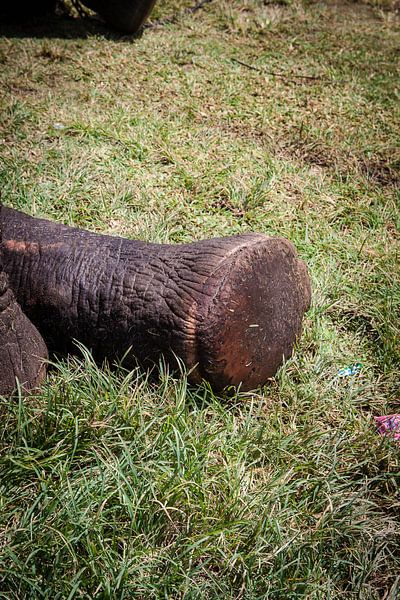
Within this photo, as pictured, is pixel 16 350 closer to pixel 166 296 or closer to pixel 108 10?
pixel 166 296

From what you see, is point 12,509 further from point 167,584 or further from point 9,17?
point 9,17

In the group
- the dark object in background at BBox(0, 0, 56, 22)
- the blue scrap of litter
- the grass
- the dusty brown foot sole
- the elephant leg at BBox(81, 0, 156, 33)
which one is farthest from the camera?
the dark object in background at BBox(0, 0, 56, 22)

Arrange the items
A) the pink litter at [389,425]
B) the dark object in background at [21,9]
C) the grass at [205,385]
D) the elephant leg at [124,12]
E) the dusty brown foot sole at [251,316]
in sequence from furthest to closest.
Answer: the dark object in background at [21,9] < the elephant leg at [124,12] < the pink litter at [389,425] < the dusty brown foot sole at [251,316] < the grass at [205,385]

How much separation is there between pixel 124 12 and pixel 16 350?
4.18m

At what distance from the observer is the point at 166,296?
6.01ft

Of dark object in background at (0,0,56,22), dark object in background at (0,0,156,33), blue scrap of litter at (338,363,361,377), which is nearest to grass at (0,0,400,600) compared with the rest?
blue scrap of litter at (338,363,361,377)

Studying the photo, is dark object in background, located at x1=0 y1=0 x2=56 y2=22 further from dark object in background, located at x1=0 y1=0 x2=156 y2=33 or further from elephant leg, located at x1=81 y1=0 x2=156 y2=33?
elephant leg, located at x1=81 y1=0 x2=156 y2=33

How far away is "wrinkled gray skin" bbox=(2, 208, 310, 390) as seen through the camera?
5.75 feet

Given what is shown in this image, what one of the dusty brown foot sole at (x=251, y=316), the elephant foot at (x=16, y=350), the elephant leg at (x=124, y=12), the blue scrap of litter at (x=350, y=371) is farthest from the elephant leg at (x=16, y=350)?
the elephant leg at (x=124, y=12)

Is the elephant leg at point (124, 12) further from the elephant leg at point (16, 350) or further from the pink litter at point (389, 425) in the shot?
the pink litter at point (389, 425)

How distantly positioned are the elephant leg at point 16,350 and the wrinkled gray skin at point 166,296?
17cm

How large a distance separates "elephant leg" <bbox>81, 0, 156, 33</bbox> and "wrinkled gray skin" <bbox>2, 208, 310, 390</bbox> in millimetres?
3457

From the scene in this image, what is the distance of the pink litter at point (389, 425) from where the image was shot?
6.02 ft

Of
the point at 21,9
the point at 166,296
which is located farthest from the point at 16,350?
the point at 21,9
